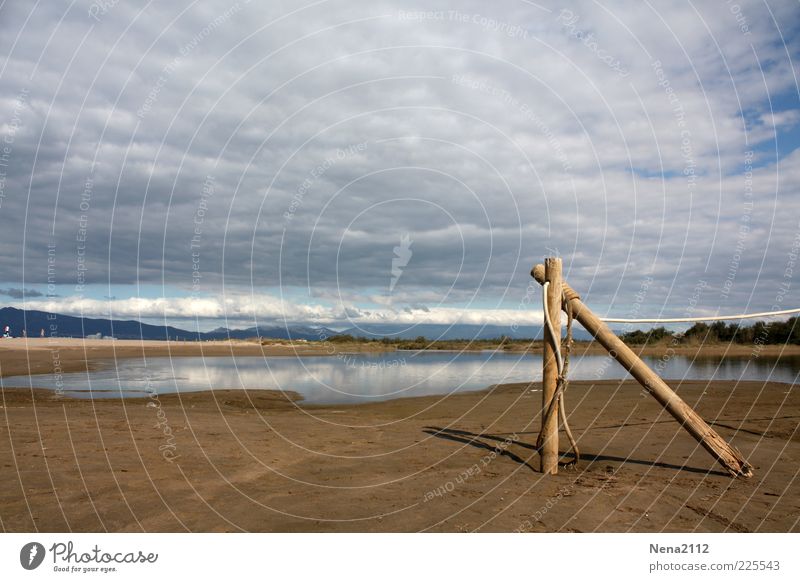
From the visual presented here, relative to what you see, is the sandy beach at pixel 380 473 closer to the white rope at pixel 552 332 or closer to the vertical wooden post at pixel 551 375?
the vertical wooden post at pixel 551 375

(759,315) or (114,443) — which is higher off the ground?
(759,315)

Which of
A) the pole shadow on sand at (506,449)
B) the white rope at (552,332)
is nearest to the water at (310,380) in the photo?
the pole shadow on sand at (506,449)

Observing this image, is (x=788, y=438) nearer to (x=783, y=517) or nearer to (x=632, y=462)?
(x=632, y=462)

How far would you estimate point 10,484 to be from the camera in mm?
7434

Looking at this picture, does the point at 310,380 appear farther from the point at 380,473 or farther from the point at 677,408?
the point at 677,408

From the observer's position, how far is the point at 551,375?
857 centimetres

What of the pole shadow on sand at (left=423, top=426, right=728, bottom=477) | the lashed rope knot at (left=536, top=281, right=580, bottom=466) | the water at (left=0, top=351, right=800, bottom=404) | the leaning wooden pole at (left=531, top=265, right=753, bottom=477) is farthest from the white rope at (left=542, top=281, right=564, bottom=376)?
the water at (left=0, top=351, right=800, bottom=404)

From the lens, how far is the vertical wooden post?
8430 mm

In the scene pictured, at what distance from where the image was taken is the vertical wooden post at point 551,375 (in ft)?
27.7

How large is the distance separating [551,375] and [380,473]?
3.06 m

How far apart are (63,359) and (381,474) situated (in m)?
37.1

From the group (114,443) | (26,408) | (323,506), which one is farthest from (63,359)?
(323,506)

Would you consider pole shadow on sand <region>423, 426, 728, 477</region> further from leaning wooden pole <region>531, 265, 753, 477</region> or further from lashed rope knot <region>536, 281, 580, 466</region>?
lashed rope knot <region>536, 281, 580, 466</region>

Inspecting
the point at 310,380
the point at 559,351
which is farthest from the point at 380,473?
the point at 310,380
